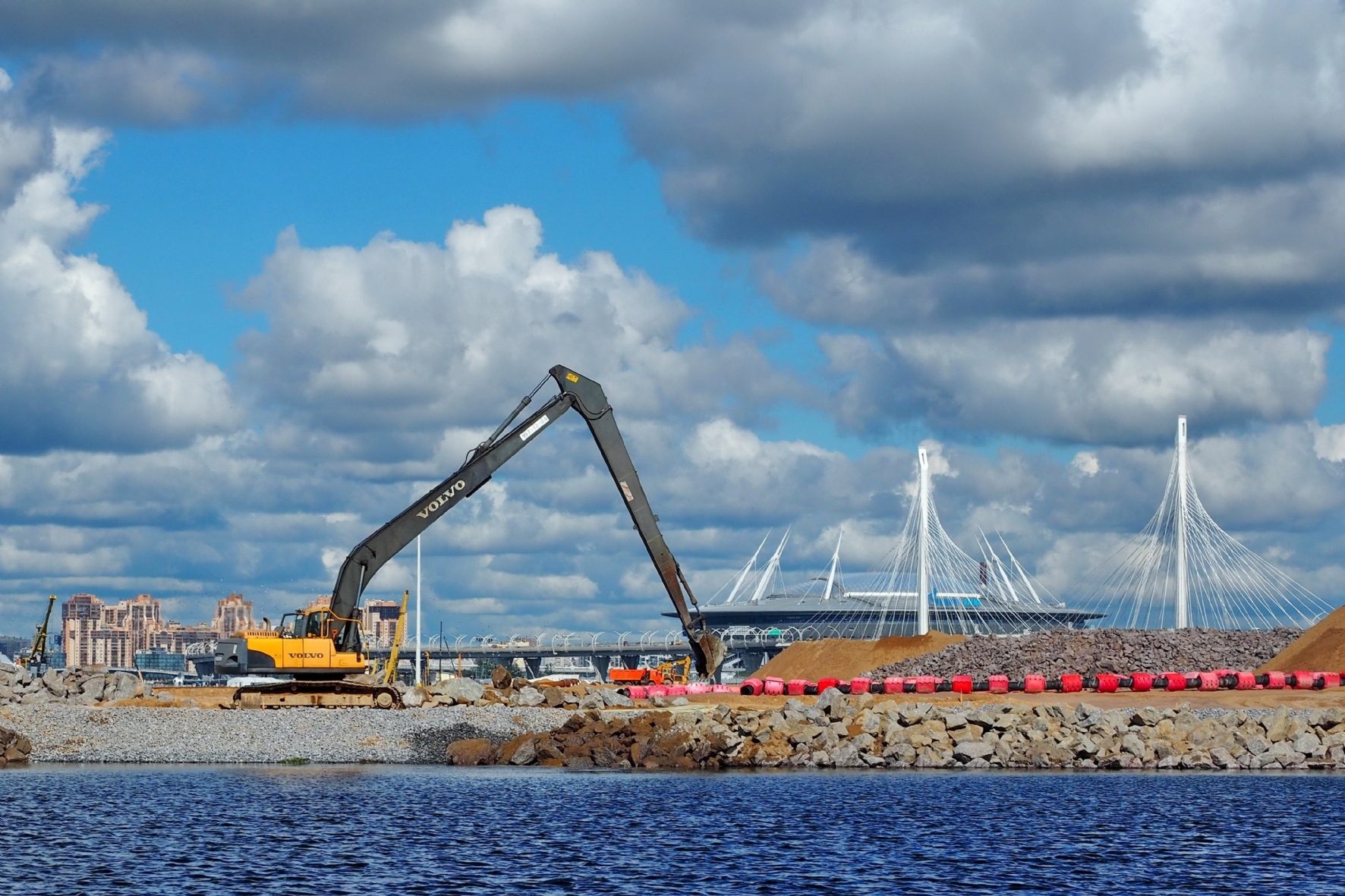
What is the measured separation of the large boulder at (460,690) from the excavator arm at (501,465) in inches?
212

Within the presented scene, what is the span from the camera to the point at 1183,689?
77.3 m

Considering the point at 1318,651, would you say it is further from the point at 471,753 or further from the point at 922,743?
the point at 471,753

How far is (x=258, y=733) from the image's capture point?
60.2 metres

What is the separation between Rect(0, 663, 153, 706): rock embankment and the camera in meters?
73.4

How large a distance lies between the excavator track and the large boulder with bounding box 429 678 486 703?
2802mm

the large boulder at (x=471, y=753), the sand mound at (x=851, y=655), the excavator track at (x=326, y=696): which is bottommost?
the large boulder at (x=471, y=753)

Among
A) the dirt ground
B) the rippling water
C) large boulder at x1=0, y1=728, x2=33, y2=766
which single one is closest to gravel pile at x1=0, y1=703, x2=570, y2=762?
large boulder at x1=0, y1=728, x2=33, y2=766

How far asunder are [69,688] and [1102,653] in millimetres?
57593

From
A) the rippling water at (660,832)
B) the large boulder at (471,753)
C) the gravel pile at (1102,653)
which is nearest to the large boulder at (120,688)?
the rippling water at (660,832)

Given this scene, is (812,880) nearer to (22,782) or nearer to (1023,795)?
(1023,795)

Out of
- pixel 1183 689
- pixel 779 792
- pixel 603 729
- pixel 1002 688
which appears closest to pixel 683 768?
pixel 603 729

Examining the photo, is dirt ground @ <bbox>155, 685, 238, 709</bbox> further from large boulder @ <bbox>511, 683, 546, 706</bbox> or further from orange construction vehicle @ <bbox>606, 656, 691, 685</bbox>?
orange construction vehicle @ <bbox>606, 656, 691, 685</bbox>

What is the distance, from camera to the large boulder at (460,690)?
69.0 m

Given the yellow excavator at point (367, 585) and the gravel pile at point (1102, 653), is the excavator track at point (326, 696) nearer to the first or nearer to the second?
the yellow excavator at point (367, 585)
